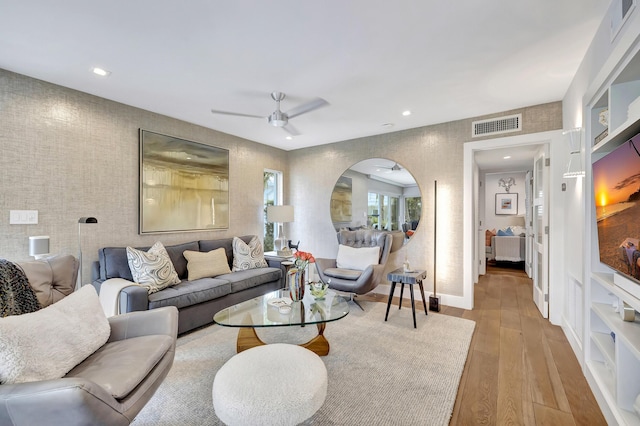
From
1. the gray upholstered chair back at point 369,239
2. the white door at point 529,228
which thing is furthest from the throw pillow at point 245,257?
the white door at point 529,228

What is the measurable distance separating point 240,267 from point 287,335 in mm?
1355

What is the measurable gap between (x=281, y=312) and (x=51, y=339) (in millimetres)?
1404

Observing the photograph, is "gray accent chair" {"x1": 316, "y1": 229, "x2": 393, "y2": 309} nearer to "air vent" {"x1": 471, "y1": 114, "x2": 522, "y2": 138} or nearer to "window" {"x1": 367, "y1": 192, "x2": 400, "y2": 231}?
"window" {"x1": 367, "y1": 192, "x2": 400, "y2": 231}

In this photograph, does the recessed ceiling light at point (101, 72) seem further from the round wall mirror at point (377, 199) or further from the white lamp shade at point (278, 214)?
the round wall mirror at point (377, 199)

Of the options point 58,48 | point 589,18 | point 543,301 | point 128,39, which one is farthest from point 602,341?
point 58,48

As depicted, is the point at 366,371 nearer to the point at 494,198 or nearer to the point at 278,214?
the point at 278,214

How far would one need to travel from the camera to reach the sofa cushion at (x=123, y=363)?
55.3 inches

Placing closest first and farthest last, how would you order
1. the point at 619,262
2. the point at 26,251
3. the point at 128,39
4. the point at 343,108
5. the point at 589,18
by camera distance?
the point at 619,262
the point at 589,18
the point at 128,39
the point at 26,251
the point at 343,108

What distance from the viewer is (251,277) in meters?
3.62

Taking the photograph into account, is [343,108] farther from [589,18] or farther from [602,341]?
[602,341]

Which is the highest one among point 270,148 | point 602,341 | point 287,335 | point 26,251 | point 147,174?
point 270,148

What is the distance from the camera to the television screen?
1.44 meters

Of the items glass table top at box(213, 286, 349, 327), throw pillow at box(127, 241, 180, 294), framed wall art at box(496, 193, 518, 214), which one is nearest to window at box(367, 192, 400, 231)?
glass table top at box(213, 286, 349, 327)

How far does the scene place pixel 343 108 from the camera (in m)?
3.44
